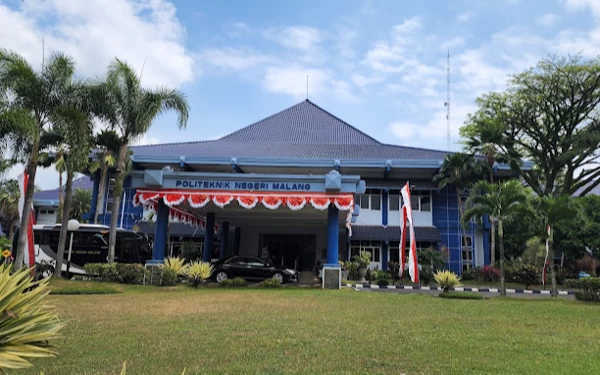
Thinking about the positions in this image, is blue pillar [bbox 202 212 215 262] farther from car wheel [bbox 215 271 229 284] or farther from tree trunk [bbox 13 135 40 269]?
tree trunk [bbox 13 135 40 269]

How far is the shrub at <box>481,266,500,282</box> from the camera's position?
72.7ft

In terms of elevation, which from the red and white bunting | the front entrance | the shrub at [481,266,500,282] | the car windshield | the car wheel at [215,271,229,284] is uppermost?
the red and white bunting

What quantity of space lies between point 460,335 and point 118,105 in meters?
14.8

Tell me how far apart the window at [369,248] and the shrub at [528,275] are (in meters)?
Answer: 7.37

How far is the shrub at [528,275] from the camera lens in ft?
67.3

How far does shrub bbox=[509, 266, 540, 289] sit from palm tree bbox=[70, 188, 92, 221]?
27.8m

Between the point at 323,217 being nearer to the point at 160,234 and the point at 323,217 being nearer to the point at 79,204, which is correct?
the point at 160,234

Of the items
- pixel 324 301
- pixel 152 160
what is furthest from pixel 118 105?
pixel 324 301

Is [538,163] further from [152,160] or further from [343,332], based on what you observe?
[343,332]

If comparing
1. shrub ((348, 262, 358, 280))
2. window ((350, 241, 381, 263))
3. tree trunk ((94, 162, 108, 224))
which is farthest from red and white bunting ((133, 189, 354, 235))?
window ((350, 241, 381, 263))

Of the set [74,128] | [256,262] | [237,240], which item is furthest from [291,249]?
[74,128]

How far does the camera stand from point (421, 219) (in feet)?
85.1

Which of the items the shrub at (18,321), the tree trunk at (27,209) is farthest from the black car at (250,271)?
the shrub at (18,321)

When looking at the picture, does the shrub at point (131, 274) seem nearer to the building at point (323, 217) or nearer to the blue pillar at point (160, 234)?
the blue pillar at point (160, 234)
